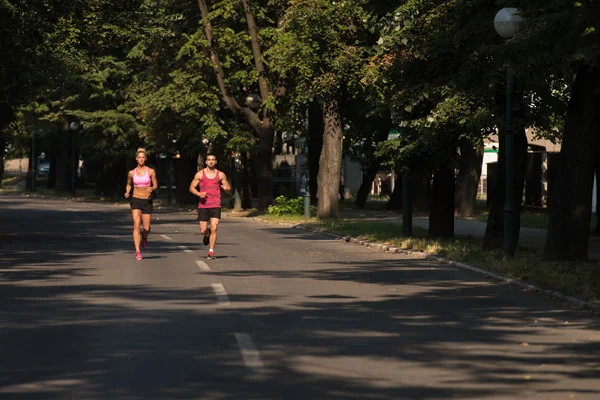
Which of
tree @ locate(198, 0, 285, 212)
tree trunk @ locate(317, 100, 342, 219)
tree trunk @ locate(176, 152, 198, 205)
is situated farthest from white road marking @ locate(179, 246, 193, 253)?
tree trunk @ locate(176, 152, 198, 205)

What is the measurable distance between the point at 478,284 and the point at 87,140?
50172 mm

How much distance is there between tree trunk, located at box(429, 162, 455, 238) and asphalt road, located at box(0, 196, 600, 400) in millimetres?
6248

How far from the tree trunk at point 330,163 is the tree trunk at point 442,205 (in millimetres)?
10190

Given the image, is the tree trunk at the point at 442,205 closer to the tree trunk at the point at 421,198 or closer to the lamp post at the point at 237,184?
the tree trunk at the point at 421,198

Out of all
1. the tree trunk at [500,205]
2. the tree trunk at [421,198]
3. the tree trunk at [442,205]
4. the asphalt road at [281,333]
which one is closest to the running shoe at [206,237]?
the asphalt road at [281,333]

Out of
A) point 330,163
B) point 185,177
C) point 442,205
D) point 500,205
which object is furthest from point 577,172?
point 185,177

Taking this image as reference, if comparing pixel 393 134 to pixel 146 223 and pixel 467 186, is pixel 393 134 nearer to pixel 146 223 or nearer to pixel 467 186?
pixel 146 223

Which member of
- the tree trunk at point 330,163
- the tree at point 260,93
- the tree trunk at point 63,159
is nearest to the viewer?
the tree trunk at point 330,163

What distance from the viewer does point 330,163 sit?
39594 mm

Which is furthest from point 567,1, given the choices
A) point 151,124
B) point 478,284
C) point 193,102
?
point 151,124

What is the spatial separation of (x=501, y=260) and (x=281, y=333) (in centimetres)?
965

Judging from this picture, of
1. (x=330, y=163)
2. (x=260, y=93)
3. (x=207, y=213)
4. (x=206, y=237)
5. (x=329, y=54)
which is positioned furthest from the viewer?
(x=260, y=93)

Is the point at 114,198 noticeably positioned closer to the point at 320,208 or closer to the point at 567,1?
the point at 320,208

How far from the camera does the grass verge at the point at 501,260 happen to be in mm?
16547
